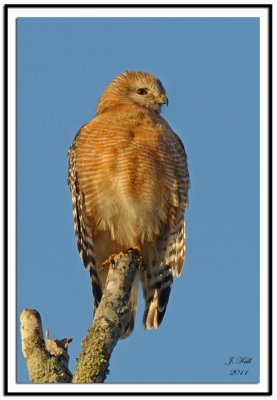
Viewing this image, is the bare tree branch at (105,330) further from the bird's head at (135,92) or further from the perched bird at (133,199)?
the bird's head at (135,92)

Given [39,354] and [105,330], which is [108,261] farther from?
[39,354]

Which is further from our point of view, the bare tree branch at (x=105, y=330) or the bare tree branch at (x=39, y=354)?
the bare tree branch at (x=39, y=354)

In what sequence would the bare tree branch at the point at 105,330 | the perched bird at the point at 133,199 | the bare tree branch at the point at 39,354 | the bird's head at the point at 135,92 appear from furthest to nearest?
the bird's head at the point at 135,92, the perched bird at the point at 133,199, the bare tree branch at the point at 39,354, the bare tree branch at the point at 105,330

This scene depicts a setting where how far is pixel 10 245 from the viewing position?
23.7 feet

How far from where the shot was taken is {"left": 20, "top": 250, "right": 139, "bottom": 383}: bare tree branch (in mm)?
6188

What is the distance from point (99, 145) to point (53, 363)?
3.65 metres

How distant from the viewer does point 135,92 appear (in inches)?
418

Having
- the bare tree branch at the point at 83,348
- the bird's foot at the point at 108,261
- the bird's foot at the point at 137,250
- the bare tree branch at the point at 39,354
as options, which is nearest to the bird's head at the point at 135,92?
the bird's foot at the point at 137,250

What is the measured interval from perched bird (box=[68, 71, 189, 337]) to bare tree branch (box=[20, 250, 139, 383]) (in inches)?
89.3

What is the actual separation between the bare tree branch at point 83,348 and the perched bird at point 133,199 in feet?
7.44

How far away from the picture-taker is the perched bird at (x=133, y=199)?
9250 mm

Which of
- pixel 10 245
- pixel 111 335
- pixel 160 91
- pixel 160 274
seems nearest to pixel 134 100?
pixel 160 91

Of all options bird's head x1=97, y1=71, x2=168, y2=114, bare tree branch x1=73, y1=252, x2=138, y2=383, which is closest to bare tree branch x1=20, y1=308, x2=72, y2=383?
bare tree branch x1=73, y1=252, x2=138, y2=383
